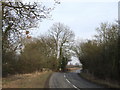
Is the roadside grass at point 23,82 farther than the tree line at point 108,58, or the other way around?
the tree line at point 108,58

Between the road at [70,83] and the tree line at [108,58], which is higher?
the tree line at [108,58]

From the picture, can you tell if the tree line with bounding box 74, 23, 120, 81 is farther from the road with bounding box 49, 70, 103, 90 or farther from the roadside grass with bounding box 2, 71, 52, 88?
the roadside grass with bounding box 2, 71, 52, 88

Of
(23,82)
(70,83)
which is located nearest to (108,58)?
(70,83)

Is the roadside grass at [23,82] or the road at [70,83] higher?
the roadside grass at [23,82]

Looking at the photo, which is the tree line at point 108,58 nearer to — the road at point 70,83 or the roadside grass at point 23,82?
the road at point 70,83

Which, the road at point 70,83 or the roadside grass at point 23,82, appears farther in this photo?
the road at point 70,83

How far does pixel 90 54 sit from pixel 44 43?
98.7ft

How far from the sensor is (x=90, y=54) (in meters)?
32.3

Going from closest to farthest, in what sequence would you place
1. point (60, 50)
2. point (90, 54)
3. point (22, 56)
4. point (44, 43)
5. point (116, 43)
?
point (116, 43) → point (90, 54) → point (22, 56) → point (44, 43) → point (60, 50)

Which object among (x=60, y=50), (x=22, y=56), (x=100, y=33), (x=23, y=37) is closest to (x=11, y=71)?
(x=22, y=56)

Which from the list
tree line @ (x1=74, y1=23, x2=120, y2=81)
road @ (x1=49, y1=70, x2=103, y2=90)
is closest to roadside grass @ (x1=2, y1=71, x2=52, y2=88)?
road @ (x1=49, y1=70, x2=103, y2=90)

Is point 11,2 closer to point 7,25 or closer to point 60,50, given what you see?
point 7,25

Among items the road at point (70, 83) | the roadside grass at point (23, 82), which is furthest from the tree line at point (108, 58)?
the roadside grass at point (23, 82)

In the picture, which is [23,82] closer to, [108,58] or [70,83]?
[70,83]
